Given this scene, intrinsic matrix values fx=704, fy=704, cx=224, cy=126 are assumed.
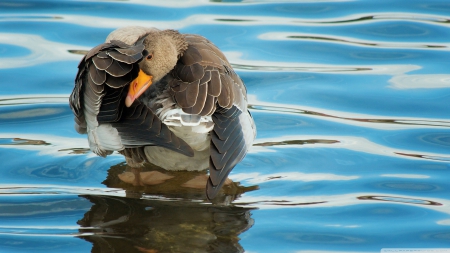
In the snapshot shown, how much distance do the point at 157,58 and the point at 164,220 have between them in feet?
5.32

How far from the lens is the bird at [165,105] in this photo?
615 cm

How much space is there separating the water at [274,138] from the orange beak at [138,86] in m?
1.02

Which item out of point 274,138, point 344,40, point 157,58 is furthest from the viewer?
point 344,40

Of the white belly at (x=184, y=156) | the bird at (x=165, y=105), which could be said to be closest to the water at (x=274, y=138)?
the white belly at (x=184, y=156)

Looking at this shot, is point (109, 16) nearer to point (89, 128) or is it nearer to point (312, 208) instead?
point (89, 128)

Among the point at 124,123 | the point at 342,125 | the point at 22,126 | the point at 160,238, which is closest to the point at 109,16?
the point at 22,126

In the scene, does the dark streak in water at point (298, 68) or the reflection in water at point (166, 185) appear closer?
the reflection in water at point (166, 185)

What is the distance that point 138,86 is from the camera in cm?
643

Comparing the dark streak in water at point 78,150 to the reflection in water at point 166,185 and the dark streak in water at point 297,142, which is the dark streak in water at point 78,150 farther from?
the dark streak in water at point 297,142

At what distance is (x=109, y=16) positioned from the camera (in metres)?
13.0

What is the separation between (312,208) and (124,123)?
1.88m

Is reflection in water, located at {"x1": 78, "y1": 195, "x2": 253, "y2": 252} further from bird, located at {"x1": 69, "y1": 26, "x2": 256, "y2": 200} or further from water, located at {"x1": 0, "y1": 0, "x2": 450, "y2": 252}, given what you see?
bird, located at {"x1": 69, "y1": 26, "x2": 256, "y2": 200}

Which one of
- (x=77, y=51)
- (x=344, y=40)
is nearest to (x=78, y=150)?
(x=77, y=51)

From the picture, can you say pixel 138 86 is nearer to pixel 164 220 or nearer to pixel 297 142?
pixel 164 220
